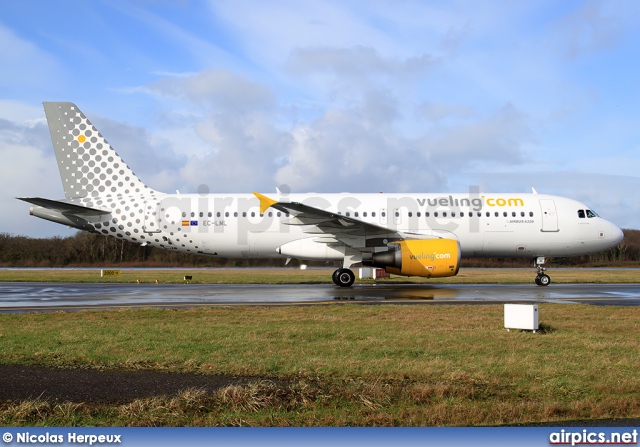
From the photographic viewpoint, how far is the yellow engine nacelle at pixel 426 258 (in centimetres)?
2062

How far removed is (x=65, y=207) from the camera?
23.2 m

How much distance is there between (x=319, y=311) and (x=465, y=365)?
6556 millimetres

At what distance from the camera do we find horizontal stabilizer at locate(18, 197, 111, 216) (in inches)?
884

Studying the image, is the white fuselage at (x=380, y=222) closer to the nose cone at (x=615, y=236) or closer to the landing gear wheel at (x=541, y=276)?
the nose cone at (x=615, y=236)

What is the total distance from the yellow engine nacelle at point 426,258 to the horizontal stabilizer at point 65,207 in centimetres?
1201

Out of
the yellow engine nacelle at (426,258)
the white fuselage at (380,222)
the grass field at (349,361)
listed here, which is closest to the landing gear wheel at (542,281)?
the white fuselage at (380,222)

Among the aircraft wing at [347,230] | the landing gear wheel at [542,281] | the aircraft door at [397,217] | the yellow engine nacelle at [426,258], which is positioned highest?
the aircraft door at [397,217]

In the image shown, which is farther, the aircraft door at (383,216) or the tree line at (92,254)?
the tree line at (92,254)

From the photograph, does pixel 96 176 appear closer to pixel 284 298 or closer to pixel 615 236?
pixel 284 298

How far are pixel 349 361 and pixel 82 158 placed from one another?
20472 mm

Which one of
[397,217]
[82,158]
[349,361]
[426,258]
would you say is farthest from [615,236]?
[82,158]

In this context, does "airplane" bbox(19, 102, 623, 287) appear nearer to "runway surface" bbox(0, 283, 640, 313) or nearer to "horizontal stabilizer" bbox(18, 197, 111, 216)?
"horizontal stabilizer" bbox(18, 197, 111, 216)

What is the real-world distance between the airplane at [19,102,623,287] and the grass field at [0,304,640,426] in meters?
9.37

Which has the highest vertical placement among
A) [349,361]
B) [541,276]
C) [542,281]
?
[541,276]
